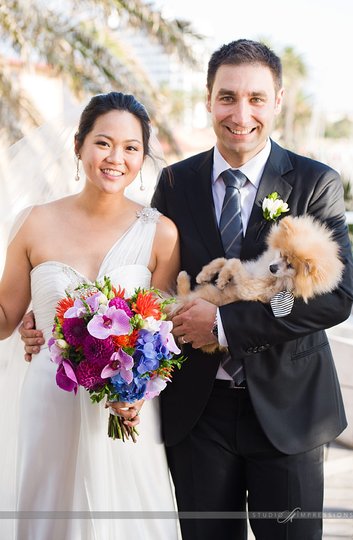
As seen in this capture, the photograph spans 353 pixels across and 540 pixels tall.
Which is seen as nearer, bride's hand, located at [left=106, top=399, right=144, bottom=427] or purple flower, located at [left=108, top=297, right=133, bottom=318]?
purple flower, located at [left=108, top=297, right=133, bottom=318]

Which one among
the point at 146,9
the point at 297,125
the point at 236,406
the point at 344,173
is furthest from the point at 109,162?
the point at 297,125

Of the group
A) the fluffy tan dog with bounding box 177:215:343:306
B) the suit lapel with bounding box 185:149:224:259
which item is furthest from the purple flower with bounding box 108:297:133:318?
the suit lapel with bounding box 185:149:224:259

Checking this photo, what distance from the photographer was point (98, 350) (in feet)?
8.84

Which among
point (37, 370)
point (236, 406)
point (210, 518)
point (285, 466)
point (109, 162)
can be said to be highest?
point (109, 162)

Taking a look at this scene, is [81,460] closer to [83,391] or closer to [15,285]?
[83,391]

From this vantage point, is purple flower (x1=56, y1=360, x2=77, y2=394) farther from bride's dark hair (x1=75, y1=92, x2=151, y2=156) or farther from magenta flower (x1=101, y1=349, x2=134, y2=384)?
bride's dark hair (x1=75, y1=92, x2=151, y2=156)

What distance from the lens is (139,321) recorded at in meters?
2.71

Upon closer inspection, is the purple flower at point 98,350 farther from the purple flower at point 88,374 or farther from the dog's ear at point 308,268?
the dog's ear at point 308,268

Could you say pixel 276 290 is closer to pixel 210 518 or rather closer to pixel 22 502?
pixel 210 518

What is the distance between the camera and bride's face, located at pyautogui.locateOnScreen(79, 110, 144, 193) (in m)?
3.17

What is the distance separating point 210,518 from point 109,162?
1749 mm

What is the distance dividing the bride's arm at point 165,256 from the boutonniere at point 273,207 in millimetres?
514

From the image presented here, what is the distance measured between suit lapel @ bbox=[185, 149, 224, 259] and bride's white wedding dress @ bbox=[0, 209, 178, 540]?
28cm

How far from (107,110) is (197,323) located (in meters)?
1.14
